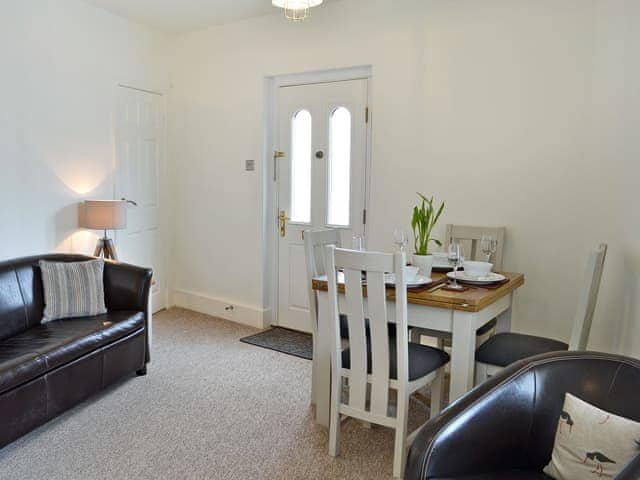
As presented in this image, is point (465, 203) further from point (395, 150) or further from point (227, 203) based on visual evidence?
point (227, 203)

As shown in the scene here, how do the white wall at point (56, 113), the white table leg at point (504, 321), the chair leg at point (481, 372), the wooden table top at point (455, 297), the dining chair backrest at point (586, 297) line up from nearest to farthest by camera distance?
the wooden table top at point (455, 297) → the dining chair backrest at point (586, 297) → the chair leg at point (481, 372) → the white table leg at point (504, 321) → the white wall at point (56, 113)

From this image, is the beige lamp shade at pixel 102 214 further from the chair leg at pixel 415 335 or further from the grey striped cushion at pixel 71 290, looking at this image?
the chair leg at pixel 415 335

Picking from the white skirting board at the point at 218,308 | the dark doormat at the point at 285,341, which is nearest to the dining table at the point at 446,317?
the dark doormat at the point at 285,341

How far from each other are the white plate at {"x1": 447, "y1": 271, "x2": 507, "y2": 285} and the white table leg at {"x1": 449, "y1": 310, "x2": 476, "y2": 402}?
40 cm

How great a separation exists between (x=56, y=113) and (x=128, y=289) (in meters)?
1.53

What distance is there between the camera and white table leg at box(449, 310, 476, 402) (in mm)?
2367

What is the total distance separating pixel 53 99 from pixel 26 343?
195 cm

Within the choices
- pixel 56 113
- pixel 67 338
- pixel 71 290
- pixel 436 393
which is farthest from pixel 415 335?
pixel 56 113

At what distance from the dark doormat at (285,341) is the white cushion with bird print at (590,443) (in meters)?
2.39

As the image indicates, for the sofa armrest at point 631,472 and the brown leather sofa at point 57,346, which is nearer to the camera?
the sofa armrest at point 631,472

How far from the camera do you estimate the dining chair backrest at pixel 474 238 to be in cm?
340

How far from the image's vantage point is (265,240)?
181 inches

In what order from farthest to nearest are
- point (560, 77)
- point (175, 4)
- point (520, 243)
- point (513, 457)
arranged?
point (175, 4), point (520, 243), point (560, 77), point (513, 457)

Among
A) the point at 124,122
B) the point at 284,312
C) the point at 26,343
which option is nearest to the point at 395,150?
the point at 284,312
